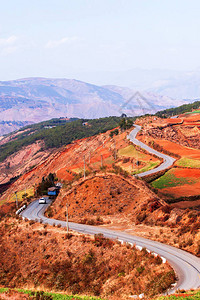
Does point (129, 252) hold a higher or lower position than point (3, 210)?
higher

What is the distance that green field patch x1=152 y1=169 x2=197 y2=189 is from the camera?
60.0m

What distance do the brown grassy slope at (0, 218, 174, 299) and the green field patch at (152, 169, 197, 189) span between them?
2701cm

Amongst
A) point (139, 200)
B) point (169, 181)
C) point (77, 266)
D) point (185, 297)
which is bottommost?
point (169, 181)

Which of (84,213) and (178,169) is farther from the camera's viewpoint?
(178,169)

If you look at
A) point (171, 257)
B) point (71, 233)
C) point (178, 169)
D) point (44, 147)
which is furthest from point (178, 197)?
point (44, 147)

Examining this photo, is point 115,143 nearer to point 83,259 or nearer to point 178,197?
point 178,197

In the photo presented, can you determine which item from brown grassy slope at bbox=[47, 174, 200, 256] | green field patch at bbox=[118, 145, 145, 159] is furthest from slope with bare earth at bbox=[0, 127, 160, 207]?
brown grassy slope at bbox=[47, 174, 200, 256]

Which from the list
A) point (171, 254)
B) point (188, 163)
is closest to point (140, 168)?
point (188, 163)

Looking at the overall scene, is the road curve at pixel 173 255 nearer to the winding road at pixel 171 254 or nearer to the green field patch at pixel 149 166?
the winding road at pixel 171 254

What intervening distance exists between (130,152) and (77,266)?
63.3m

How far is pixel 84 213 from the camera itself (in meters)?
44.8

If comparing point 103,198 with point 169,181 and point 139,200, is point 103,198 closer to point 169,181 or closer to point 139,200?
point 139,200

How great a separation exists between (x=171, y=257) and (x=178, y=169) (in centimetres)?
4348

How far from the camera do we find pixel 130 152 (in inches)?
3551
